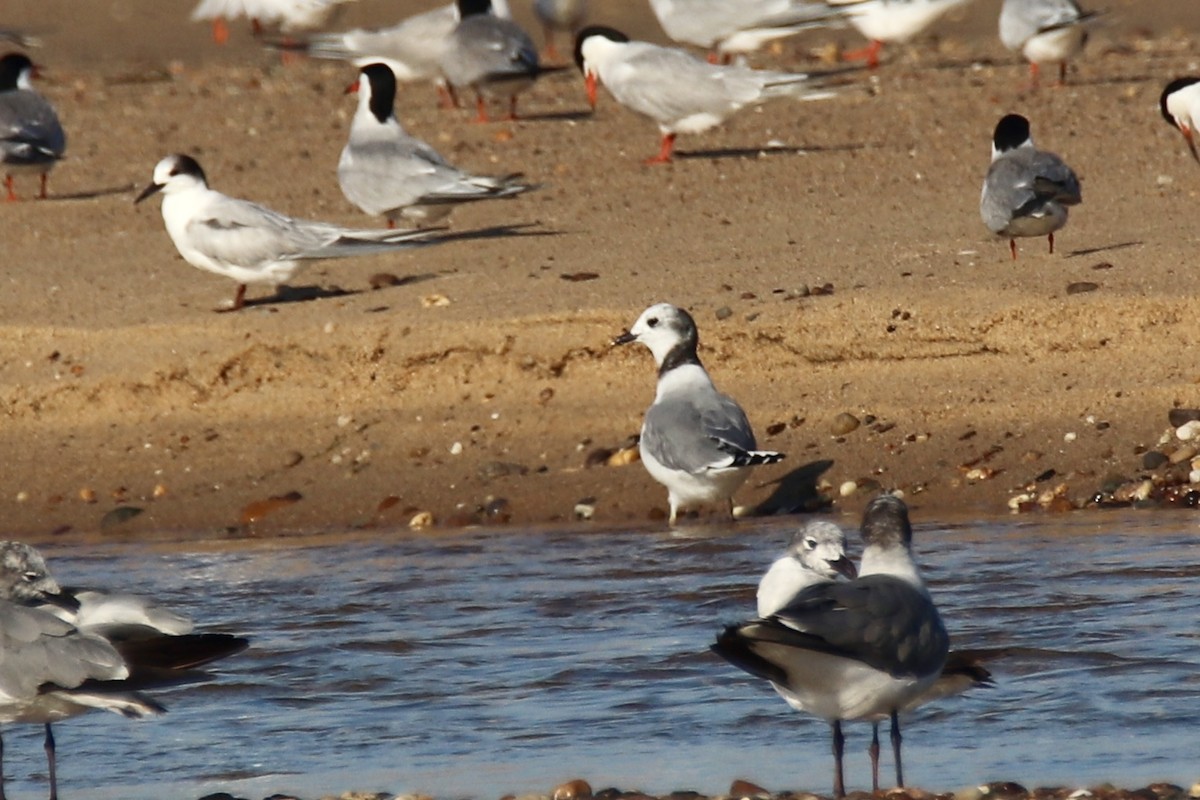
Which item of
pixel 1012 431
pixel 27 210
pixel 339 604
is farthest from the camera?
pixel 27 210

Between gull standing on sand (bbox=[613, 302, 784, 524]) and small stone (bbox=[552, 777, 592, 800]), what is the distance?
2.86 m

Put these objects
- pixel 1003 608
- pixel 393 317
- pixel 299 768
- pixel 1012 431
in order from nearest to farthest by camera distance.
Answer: pixel 299 768 < pixel 1003 608 < pixel 1012 431 < pixel 393 317

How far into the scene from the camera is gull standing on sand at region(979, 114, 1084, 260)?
9562mm

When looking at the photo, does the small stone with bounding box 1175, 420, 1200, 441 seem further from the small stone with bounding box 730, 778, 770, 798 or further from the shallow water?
the small stone with bounding box 730, 778, 770, 798

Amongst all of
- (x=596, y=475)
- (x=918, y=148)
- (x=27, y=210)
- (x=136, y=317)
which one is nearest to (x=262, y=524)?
(x=596, y=475)

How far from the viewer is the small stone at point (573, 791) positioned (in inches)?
193

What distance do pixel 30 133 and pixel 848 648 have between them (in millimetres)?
9149

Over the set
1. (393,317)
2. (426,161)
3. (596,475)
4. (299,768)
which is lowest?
(299,768)

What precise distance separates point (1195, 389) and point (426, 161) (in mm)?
4405

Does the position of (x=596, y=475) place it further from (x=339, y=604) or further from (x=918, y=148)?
(x=918, y=148)

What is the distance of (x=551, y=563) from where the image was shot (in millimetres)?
7594

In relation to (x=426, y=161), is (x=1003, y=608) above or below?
below

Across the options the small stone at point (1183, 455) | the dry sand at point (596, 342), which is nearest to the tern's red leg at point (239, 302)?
the dry sand at point (596, 342)

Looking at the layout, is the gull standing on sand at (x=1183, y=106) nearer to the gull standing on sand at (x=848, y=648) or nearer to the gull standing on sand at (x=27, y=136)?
the gull standing on sand at (x=27, y=136)
